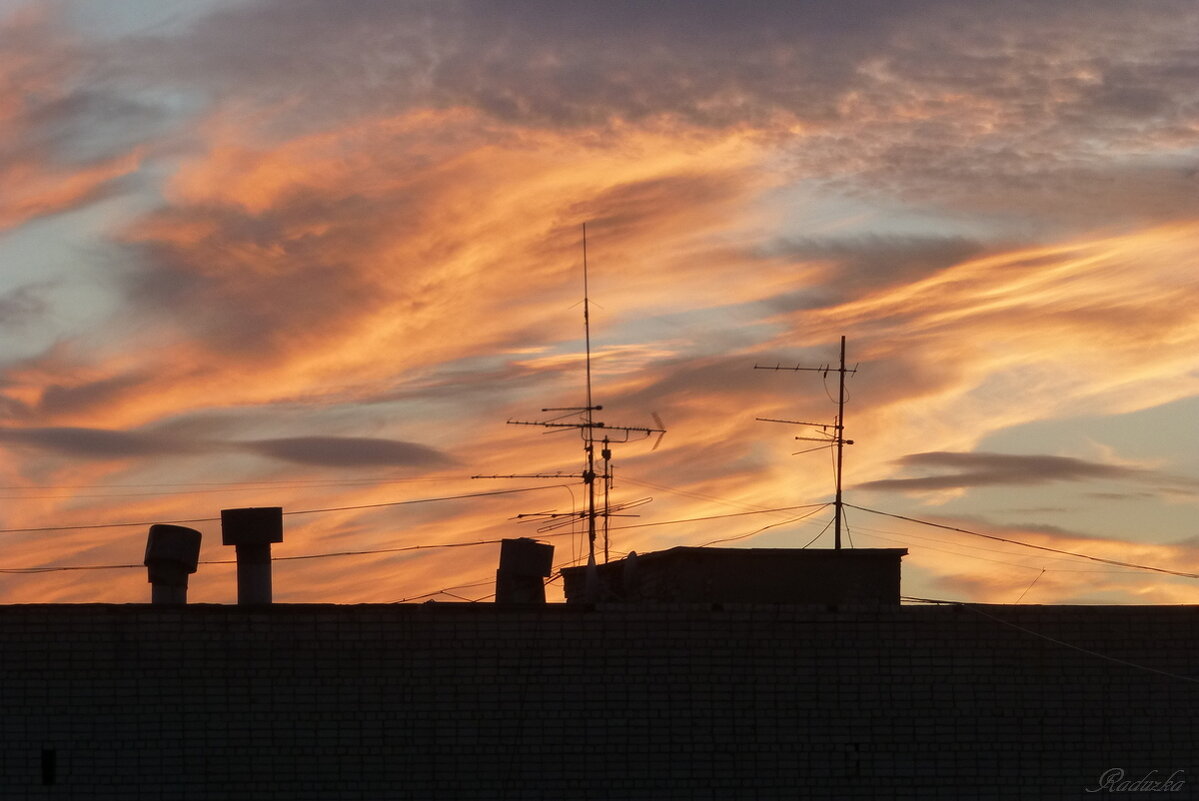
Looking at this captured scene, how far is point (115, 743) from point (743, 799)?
8.84 metres

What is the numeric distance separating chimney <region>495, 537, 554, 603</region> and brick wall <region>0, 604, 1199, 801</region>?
2.47 meters

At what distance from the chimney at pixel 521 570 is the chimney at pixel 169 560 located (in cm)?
485

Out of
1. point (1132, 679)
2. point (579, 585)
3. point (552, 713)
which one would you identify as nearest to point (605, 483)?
point (579, 585)

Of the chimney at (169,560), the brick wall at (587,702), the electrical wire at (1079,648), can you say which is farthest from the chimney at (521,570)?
the electrical wire at (1079,648)

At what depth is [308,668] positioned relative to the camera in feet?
76.3

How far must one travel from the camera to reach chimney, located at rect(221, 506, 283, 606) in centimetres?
2603

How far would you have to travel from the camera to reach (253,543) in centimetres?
2614

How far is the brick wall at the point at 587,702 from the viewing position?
→ 22.8 m

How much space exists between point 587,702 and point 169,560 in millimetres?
7084
